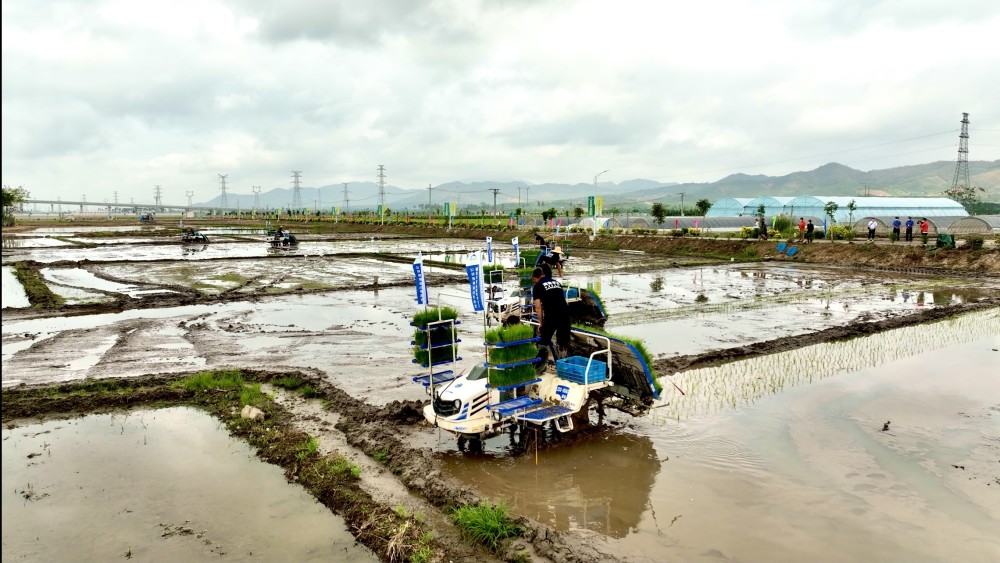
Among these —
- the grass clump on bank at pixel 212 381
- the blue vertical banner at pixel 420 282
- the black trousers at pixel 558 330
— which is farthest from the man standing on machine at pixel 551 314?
the grass clump on bank at pixel 212 381

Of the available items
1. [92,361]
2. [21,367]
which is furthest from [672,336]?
[21,367]

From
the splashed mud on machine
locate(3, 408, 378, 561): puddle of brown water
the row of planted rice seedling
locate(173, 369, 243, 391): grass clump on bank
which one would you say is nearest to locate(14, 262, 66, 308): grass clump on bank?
locate(173, 369, 243, 391): grass clump on bank

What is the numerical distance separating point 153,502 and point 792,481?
8.11m

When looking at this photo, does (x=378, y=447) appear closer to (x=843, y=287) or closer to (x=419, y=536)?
(x=419, y=536)

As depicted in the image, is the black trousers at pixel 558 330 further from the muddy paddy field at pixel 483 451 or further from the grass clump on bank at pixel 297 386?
the grass clump on bank at pixel 297 386

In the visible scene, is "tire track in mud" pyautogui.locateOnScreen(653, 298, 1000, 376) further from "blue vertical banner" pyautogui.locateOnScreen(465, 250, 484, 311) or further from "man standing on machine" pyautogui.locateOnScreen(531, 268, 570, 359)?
"blue vertical banner" pyautogui.locateOnScreen(465, 250, 484, 311)

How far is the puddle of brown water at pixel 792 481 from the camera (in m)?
6.25

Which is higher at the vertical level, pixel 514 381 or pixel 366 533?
pixel 514 381

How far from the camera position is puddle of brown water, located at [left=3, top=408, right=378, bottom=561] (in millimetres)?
6277

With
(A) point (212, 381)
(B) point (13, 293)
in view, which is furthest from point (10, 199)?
(A) point (212, 381)

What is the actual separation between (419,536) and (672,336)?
11243 millimetres

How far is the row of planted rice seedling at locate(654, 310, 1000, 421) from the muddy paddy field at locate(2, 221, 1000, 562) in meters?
0.08

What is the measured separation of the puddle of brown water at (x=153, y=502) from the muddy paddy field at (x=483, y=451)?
1.3 inches

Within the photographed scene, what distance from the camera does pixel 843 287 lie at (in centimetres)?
2442
